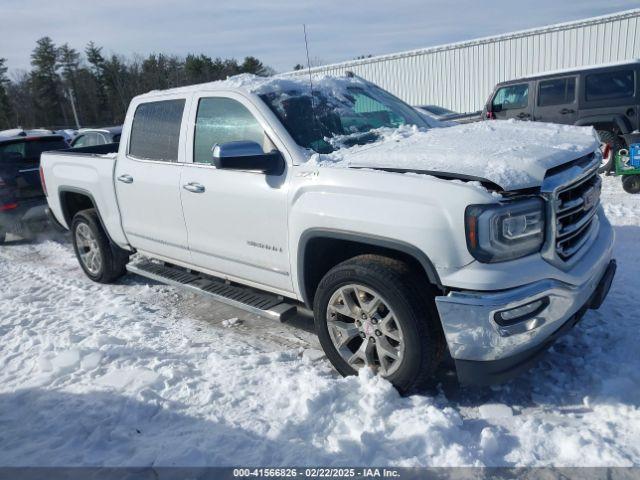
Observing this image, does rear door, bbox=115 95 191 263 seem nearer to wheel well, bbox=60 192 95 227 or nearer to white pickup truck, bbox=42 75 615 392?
white pickup truck, bbox=42 75 615 392

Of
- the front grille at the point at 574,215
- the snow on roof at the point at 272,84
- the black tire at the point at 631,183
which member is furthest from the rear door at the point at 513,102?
the front grille at the point at 574,215

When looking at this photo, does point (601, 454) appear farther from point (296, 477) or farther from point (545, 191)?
point (296, 477)

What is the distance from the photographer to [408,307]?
2.85 meters

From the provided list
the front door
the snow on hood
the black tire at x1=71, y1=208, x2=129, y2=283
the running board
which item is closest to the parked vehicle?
the black tire at x1=71, y1=208, x2=129, y2=283

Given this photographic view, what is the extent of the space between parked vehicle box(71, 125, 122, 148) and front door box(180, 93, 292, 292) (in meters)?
7.56

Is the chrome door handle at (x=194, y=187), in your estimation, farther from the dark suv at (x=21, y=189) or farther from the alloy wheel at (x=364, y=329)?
the dark suv at (x=21, y=189)

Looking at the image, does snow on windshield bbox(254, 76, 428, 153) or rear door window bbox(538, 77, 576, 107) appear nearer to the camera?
snow on windshield bbox(254, 76, 428, 153)

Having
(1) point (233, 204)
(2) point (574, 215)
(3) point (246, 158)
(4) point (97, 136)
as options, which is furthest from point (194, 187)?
(4) point (97, 136)

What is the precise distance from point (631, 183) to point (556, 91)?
3.06 meters

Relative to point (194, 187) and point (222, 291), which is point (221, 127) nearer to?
point (194, 187)

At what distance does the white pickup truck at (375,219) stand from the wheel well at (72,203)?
164 centimetres

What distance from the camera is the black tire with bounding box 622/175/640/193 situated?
8.04 metres

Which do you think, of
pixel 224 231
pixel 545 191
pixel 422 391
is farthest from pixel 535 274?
pixel 224 231

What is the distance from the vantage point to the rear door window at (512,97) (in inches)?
423
